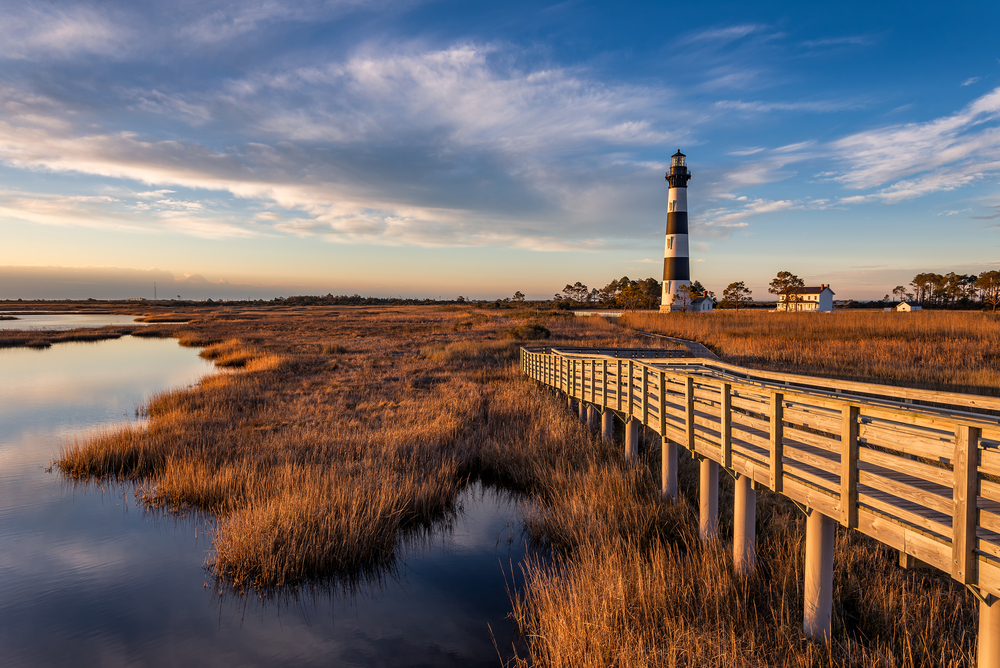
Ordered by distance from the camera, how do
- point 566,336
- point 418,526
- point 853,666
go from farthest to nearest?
point 566,336 < point 418,526 < point 853,666

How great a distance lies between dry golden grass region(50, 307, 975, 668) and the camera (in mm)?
5262

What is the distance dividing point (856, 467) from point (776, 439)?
3.28ft

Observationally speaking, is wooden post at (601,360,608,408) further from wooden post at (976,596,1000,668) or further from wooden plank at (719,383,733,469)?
wooden post at (976,596,1000,668)

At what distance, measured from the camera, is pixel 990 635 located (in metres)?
3.54

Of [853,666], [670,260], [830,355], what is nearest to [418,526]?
[853,666]

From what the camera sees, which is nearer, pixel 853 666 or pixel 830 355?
pixel 853 666

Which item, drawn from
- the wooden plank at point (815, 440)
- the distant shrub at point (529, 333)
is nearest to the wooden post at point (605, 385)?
the wooden plank at point (815, 440)

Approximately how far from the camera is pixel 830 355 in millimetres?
25844

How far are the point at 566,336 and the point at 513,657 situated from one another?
108 ft

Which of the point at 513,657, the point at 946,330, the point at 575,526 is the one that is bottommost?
the point at 513,657

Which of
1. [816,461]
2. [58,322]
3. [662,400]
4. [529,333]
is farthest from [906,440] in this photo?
[58,322]

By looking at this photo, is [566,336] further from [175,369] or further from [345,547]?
[345,547]

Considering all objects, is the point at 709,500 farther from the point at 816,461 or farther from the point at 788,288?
the point at 788,288

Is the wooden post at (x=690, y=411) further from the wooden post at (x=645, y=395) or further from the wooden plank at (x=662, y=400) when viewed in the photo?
the wooden post at (x=645, y=395)
